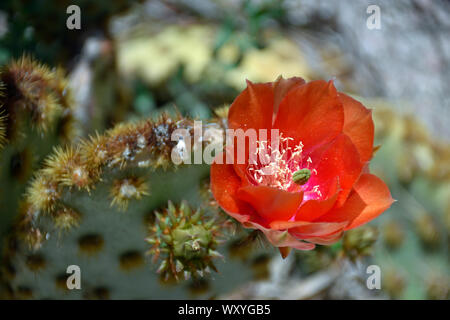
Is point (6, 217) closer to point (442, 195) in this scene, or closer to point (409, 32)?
point (442, 195)

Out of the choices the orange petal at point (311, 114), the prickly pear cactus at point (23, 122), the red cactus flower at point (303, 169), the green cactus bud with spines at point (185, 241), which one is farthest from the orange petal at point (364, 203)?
A: the prickly pear cactus at point (23, 122)

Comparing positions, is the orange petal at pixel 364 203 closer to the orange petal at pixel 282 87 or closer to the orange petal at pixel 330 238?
the orange petal at pixel 330 238

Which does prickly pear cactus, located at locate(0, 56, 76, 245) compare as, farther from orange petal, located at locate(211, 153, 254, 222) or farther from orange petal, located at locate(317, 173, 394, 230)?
orange petal, located at locate(317, 173, 394, 230)

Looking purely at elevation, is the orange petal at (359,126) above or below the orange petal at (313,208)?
above

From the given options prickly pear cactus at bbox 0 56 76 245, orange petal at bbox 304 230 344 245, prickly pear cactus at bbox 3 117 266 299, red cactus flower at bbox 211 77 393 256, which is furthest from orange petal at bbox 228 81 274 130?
prickly pear cactus at bbox 0 56 76 245
